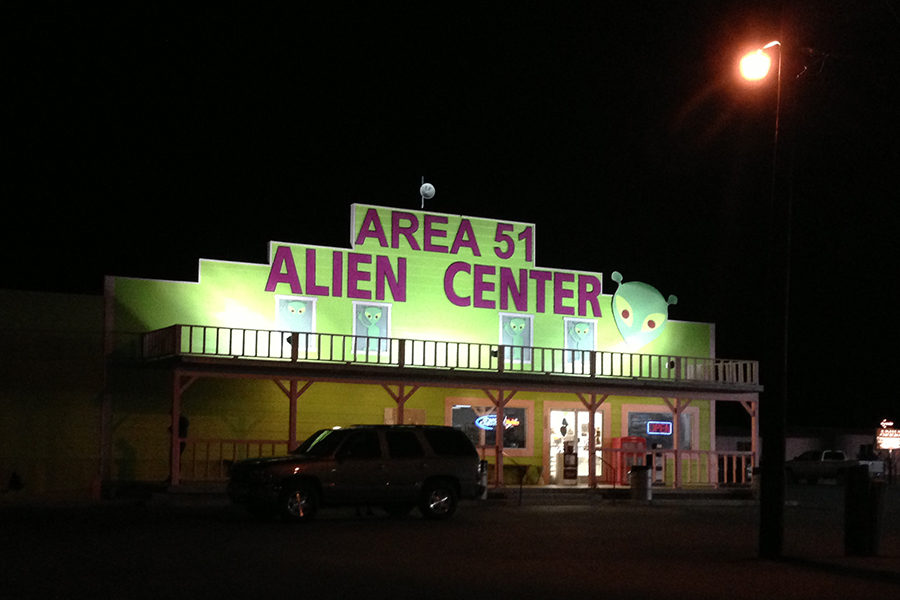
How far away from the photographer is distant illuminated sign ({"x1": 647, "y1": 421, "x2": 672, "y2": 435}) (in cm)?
3362

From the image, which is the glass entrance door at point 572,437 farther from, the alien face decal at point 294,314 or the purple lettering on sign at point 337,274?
the alien face decal at point 294,314

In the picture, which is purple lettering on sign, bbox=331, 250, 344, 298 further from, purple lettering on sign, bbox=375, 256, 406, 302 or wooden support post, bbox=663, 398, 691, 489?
wooden support post, bbox=663, 398, 691, 489

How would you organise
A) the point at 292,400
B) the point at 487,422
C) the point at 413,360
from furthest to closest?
the point at 487,422
the point at 413,360
the point at 292,400

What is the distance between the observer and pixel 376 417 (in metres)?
30.5

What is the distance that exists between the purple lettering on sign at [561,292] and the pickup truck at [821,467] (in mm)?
17166

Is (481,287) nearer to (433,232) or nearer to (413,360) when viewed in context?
(433,232)

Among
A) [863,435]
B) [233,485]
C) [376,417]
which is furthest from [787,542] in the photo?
[863,435]

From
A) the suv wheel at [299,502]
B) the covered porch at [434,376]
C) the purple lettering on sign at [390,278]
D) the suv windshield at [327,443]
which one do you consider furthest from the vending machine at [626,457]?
the suv wheel at [299,502]

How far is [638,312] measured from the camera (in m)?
33.8

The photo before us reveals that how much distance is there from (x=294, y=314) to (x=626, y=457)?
957 centimetres

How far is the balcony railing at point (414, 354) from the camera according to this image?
27109 millimetres

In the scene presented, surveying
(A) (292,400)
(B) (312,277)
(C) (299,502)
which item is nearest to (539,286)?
(B) (312,277)

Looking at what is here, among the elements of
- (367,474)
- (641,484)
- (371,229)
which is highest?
(371,229)

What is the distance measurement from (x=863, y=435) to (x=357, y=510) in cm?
3898
